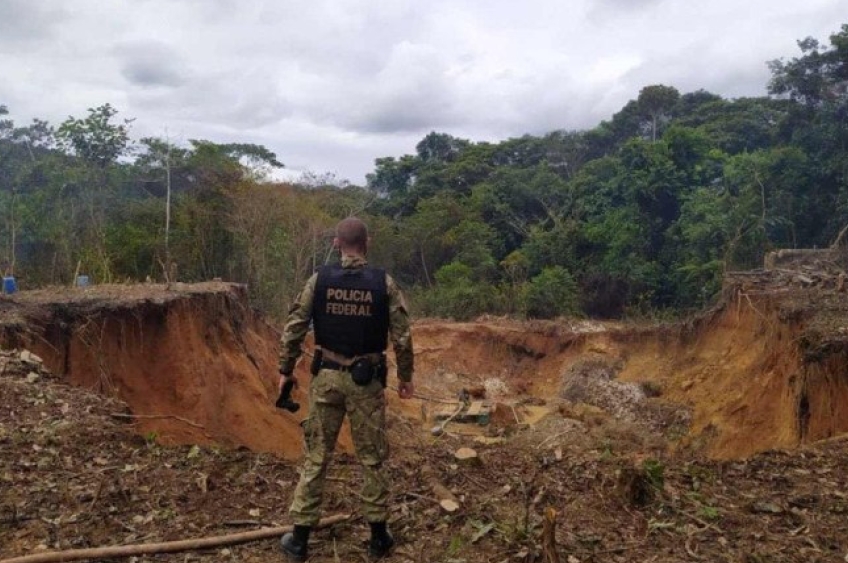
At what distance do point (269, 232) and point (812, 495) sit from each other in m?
18.6

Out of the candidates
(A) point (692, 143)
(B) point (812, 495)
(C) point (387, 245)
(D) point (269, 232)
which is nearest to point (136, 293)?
(B) point (812, 495)

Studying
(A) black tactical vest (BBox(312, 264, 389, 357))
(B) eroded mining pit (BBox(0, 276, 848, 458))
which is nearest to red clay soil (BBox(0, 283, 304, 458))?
(B) eroded mining pit (BBox(0, 276, 848, 458))

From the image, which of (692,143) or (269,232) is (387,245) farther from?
(692,143)

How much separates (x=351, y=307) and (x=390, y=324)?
0.26m

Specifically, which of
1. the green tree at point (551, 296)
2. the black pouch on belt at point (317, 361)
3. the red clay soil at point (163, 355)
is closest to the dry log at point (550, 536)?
the black pouch on belt at point (317, 361)

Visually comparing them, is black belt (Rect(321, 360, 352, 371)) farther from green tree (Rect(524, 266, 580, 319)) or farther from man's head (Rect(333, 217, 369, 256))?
green tree (Rect(524, 266, 580, 319))

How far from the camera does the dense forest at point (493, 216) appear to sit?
20094 mm

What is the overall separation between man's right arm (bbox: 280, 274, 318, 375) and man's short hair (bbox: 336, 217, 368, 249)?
266mm

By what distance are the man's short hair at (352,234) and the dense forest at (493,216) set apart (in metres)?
12.1

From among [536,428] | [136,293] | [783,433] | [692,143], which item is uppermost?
[692,143]

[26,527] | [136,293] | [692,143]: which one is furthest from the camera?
[692,143]

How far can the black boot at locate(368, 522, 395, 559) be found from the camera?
14.1 ft

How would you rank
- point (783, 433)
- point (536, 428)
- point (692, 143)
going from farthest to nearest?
point (692, 143), point (536, 428), point (783, 433)

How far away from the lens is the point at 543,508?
5.01m
